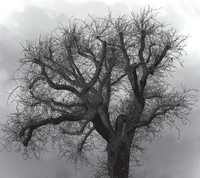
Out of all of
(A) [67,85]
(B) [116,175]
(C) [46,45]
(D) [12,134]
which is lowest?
(B) [116,175]

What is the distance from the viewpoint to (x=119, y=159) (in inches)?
824

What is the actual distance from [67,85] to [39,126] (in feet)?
7.36

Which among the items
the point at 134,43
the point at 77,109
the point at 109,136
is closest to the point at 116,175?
the point at 109,136

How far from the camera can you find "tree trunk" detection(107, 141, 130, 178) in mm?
20797

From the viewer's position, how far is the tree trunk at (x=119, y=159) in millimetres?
20797

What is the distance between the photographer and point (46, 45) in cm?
2178

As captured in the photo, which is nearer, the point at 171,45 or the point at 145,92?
the point at 171,45

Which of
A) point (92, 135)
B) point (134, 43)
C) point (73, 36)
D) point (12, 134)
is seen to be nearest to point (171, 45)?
point (134, 43)

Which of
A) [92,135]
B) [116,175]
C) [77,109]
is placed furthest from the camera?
[92,135]

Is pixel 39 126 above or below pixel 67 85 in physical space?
below

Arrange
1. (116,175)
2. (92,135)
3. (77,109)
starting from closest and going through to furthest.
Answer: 1. (116,175)
2. (77,109)
3. (92,135)

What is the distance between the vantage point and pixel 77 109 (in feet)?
74.3

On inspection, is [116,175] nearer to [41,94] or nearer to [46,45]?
[41,94]

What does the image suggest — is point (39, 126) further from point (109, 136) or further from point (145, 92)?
point (145, 92)
